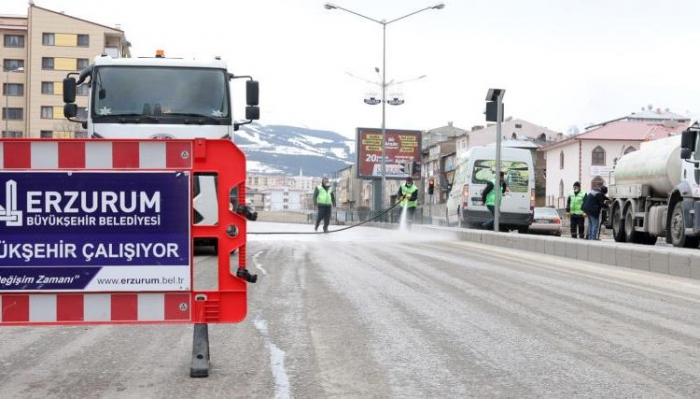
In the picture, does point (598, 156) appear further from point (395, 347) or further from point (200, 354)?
point (200, 354)

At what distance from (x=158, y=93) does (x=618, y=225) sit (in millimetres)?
13627

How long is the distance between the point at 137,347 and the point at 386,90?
41.9m

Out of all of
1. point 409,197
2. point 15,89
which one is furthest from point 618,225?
point 15,89

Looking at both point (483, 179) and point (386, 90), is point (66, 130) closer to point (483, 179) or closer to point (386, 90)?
point (386, 90)

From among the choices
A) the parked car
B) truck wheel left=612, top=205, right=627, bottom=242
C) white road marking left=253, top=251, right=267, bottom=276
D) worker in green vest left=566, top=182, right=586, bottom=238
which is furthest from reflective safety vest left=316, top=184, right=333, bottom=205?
white road marking left=253, top=251, right=267, bottom=276

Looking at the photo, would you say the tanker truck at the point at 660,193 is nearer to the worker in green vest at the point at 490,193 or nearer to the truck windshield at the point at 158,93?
the worker in green vest at the point at 490,193

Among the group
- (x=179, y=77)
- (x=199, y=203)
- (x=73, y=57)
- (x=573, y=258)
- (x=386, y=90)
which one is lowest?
(x=573, y=258)

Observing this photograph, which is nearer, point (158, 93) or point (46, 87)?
point (158, 93)

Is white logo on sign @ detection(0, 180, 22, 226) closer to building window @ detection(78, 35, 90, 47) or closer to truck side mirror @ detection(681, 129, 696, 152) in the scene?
truck side mirror @ detection(681, 129, 696, 152)

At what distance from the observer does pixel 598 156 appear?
3049 inches

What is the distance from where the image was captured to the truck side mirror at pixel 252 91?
43.6ft

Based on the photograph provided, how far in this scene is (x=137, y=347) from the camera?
553 centimetres

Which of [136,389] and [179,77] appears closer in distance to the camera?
[136,389]

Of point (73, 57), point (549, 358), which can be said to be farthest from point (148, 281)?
point (73, 57)
